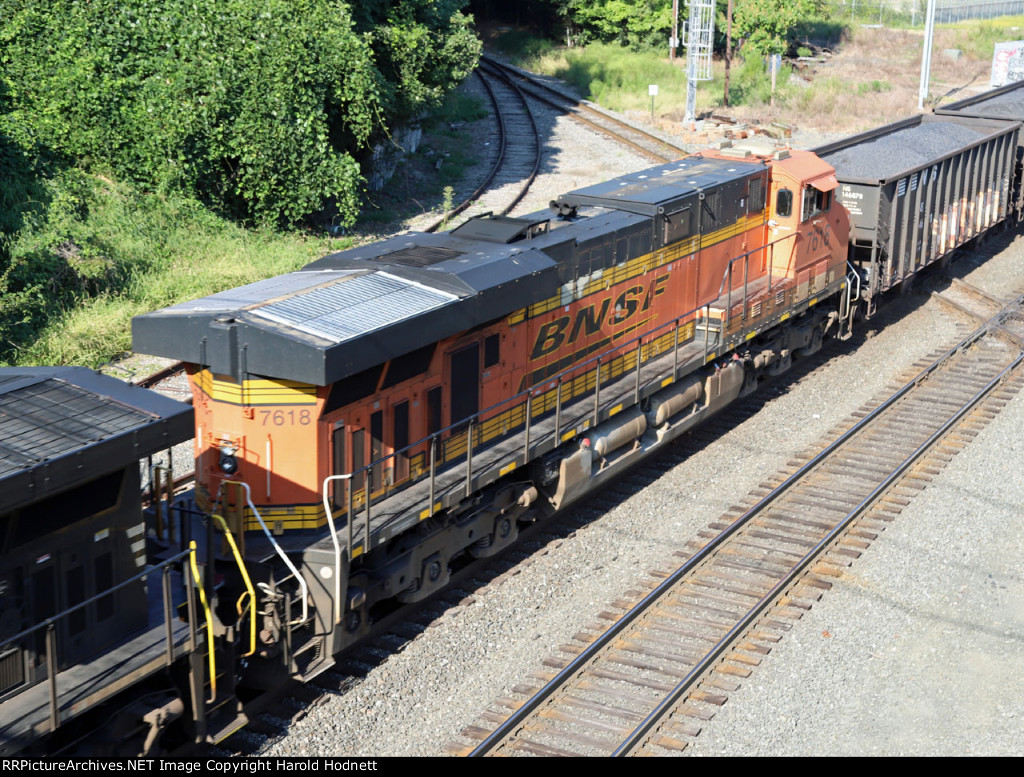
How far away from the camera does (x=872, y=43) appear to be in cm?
5562

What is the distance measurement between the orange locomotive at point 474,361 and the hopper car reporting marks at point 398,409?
28 mm

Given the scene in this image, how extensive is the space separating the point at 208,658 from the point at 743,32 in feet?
123

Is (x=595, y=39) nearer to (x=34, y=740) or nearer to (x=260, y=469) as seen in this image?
(x=260, y=469)

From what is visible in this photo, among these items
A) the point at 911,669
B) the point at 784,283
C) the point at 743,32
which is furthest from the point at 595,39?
the point at 911,669

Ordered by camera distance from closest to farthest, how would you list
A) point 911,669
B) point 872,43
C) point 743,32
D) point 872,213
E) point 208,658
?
1. point 208,658
2. point 911,669
3. point 872,213
4. point 743,32
5. point 872,43

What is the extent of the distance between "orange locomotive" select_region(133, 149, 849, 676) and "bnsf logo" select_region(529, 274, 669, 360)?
3cm

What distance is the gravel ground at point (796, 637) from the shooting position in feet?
29.9

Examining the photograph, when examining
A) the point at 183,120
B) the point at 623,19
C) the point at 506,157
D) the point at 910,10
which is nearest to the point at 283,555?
the point at 183,120

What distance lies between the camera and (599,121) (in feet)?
107

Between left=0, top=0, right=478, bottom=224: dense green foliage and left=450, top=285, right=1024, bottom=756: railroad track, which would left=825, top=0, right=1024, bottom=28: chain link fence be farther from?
left=450, top=285, right=1024, bottom=756: railroad track

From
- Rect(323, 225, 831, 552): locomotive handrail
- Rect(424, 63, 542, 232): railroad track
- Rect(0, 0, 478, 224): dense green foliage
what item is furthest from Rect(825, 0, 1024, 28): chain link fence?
Rect(323, 225, 831, 552): locomotive handrail

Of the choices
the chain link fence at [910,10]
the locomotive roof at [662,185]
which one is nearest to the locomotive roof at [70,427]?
the locomotive roof at [662,185]

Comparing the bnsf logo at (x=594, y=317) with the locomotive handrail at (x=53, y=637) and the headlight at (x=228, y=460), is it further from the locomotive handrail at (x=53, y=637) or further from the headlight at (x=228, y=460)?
the locomotive handrail at (x=53, y=637)

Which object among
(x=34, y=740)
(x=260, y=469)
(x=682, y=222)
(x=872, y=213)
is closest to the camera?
(x=34, y=740)
